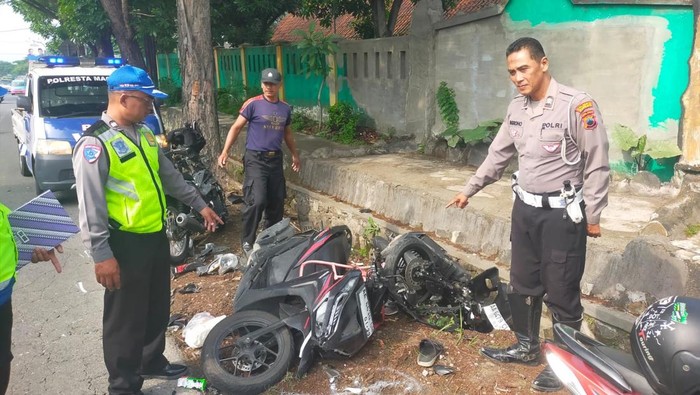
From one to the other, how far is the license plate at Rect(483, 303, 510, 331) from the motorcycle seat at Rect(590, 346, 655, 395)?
1.68 m

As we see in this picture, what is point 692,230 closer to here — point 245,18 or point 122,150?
point 122,150

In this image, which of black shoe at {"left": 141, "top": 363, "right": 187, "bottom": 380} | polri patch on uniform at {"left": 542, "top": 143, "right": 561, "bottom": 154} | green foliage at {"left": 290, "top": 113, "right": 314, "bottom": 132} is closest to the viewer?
polri patch on uniform at {"left": 542, "top": 143, "right": 561, "bottom": 154}

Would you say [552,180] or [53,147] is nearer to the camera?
[552,180]

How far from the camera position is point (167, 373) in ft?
11.5

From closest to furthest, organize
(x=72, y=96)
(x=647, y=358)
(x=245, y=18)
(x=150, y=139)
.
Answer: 1. (x=647, y=358)
2. (x=150, y=139)
3. (x=72, y=96)
4. (x=245, y=18)

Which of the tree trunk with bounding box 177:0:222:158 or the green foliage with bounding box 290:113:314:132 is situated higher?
the tree trunk with bounding box 177:0:222:158

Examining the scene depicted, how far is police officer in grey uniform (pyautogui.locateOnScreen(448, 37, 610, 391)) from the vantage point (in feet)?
9.32

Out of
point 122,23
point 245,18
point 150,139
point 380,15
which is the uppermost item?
point 245,18

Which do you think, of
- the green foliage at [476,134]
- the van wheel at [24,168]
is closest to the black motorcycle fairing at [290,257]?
the green foliage at [476,134]

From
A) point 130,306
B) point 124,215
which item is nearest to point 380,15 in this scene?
point 124,215

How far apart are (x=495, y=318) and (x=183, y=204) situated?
3341 mm

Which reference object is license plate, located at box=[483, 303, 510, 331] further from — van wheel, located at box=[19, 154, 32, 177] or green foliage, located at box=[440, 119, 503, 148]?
van wheel, located at box=[19, 154, 32, 177]

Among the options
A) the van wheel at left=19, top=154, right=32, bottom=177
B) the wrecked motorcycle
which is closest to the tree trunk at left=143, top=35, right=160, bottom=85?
the van wheel at left=19, top=154, right=32, bottom=177

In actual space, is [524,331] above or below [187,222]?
below
